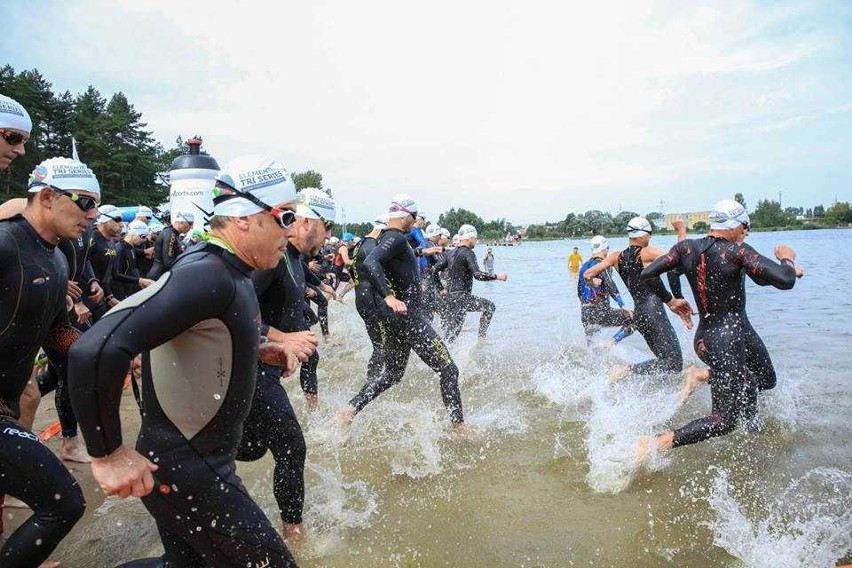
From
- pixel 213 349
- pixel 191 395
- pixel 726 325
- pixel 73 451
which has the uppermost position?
pixel 213 349

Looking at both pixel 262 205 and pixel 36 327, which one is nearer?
pixel 262 205

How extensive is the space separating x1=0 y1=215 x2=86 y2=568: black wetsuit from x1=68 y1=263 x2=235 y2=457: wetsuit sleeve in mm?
1012

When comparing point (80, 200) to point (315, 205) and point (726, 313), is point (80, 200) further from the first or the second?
point (726, 313)

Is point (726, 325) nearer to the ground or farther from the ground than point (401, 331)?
farther from the ground

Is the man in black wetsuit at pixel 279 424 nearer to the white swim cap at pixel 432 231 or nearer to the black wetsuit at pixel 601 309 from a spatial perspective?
the black wetsuit at pixel 601 309

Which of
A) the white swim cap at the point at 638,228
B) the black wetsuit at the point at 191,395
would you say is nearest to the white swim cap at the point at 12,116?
the black wetsuit at the point at 191,395

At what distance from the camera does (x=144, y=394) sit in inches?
71.0

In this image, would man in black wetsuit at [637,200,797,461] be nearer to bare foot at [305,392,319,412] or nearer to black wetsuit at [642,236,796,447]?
black wetsuit at [642,236,796,447]

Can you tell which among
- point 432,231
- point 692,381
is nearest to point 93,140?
point 432,231

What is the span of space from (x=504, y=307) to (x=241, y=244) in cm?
1466

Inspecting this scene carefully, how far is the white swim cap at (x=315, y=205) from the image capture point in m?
4.09

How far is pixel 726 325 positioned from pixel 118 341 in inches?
170

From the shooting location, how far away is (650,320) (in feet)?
21.0

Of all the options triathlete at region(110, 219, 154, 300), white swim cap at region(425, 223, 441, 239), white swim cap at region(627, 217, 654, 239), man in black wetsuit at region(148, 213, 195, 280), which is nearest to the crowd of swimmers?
white swim cap at region(627, 217, 654, 239)
